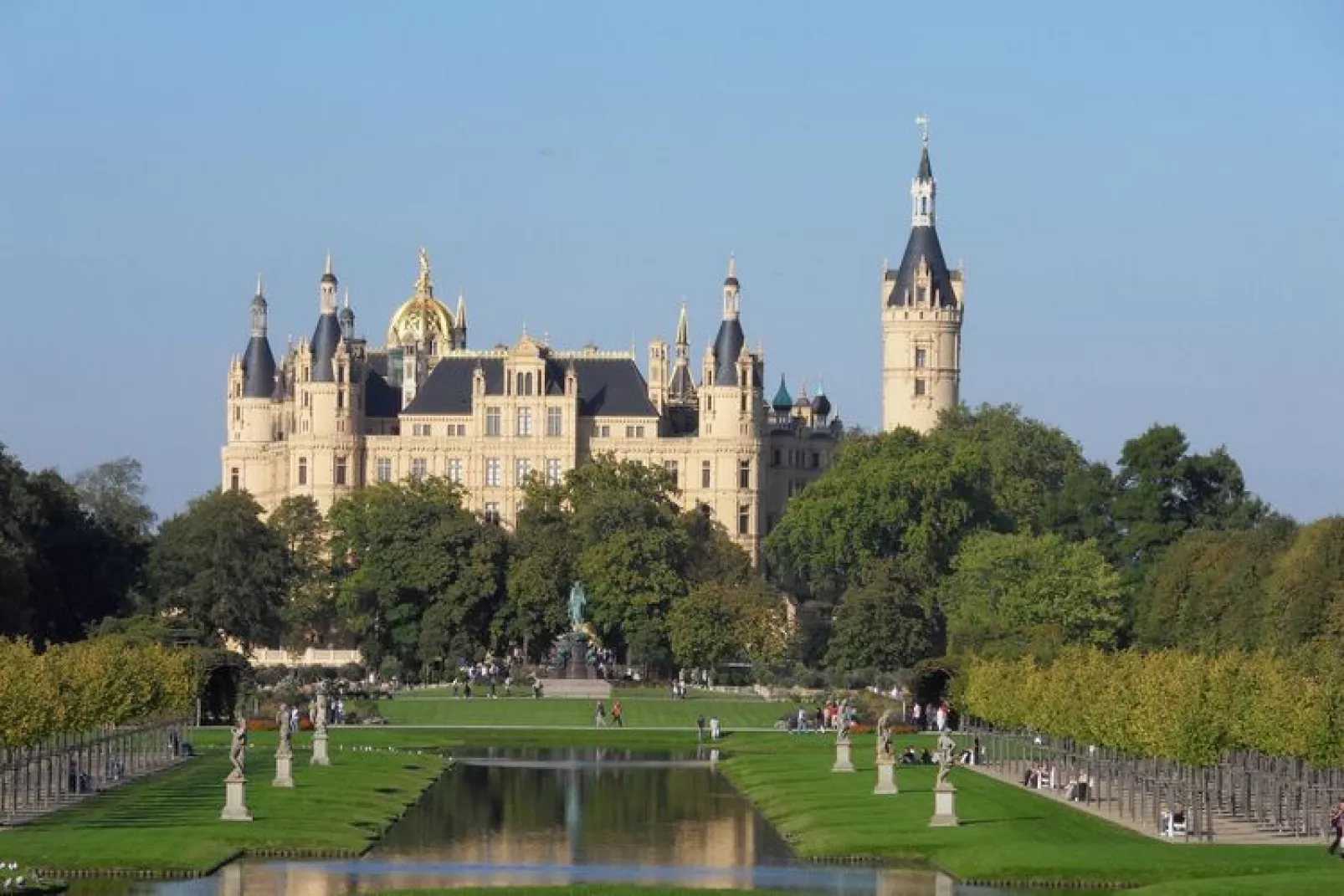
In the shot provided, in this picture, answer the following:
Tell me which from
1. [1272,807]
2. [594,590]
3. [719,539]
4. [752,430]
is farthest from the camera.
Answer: [752,430]

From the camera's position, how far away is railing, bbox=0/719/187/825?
7175 centimetres

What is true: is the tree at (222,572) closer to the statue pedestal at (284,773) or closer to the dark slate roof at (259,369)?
the dark slate roof at (259,369)

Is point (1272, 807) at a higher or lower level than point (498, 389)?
lower

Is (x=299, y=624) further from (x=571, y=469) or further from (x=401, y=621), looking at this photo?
(x=571, y=469)

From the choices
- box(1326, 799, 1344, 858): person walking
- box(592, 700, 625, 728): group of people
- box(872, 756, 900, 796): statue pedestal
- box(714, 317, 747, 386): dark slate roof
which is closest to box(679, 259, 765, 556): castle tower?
box(714, 317, 747, 386): dark slate roof

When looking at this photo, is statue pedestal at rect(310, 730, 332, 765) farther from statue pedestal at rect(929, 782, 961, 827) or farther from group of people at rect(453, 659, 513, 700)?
group of people at rect(453, 659, 513, 700)

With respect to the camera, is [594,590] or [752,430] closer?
[594,590]

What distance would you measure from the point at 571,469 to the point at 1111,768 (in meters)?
90.3

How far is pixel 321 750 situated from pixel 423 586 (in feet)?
195

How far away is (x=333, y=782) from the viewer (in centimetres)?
8131

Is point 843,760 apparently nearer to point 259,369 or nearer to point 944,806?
point 944,806

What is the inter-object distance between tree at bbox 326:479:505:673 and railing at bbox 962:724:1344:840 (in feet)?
206

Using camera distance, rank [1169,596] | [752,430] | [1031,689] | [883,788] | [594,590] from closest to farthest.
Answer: [883,788]
[1031,689]
[1169,596]
[594,590]
[752,430]

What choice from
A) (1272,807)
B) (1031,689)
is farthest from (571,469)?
(1272,807)
